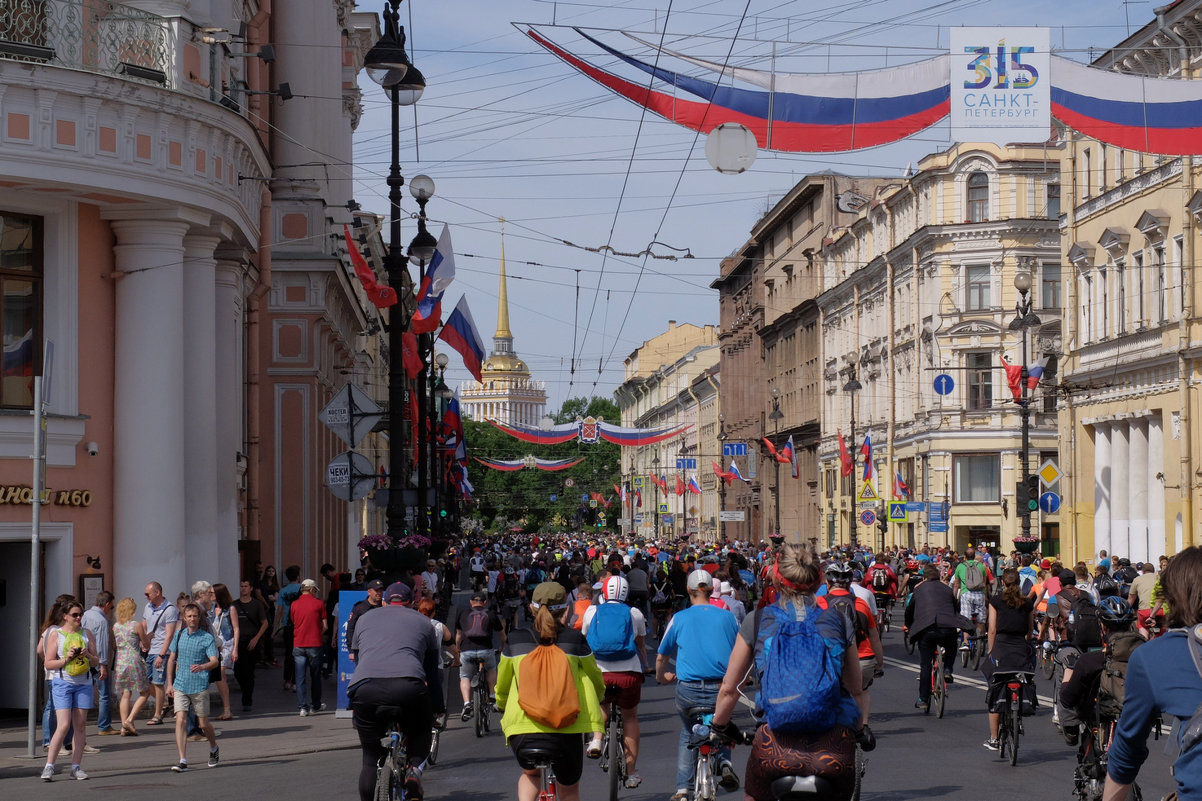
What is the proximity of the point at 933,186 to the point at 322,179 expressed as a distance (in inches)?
1388

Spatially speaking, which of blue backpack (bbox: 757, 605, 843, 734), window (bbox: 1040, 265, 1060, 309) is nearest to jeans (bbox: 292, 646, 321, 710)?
blue backpack (bbox: 757, 605, 843, 734)

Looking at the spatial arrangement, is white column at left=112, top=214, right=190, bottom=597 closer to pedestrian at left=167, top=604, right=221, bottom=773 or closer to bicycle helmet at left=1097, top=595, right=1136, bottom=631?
pedestrian at left=167, top=604, right=221, bottom=773

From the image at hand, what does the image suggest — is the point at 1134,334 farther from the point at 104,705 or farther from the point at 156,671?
the point at 104,705

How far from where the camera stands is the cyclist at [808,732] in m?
7.09

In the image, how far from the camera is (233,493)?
24.7 m

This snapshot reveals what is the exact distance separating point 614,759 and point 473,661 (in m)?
6.17

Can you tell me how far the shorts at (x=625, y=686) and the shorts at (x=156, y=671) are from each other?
706 cm

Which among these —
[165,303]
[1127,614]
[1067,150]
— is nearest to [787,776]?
[1127,614]

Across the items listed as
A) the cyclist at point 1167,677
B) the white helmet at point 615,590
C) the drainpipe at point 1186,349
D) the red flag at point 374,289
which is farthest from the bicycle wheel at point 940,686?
the drainpipe at point 1186,349

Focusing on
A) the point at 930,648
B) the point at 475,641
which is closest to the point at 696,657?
the point at 475,641

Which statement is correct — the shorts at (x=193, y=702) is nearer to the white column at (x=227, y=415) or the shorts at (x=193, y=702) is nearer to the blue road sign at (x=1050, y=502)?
the white column at (x=227, y=415)

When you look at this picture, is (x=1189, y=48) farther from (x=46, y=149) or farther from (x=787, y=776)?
(x=787, y=776)

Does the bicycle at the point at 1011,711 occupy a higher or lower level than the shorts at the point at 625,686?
lower

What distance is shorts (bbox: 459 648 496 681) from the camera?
18406 millimetres
